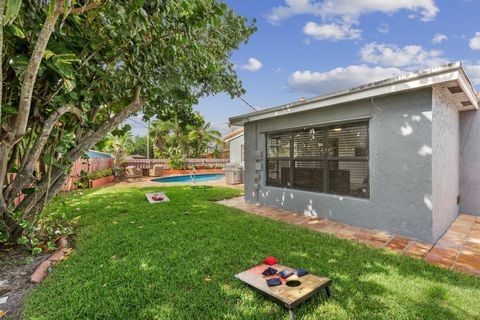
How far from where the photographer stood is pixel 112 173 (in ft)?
50.8

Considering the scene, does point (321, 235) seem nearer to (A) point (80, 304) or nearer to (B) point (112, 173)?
(A) point (80, 304)

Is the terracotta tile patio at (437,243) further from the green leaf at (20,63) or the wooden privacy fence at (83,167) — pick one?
the wooden privacy fence at (83,167)

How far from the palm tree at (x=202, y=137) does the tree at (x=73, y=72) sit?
57.6ft

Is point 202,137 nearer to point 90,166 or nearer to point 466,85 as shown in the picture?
point 90,166

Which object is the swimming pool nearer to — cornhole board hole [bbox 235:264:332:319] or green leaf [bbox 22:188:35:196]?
green leaf [bbox 22:188:35:196]

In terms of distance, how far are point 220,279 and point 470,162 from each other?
784 cm

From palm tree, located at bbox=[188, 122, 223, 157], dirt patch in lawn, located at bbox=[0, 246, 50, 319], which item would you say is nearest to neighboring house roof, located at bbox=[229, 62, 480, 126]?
dirt patch in lawn, located at bbox=[0, 246, 50, 319]

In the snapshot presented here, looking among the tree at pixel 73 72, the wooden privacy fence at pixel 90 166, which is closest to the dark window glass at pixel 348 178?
the tree at pixel 73 72

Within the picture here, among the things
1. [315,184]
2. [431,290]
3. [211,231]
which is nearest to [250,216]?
[211,231]

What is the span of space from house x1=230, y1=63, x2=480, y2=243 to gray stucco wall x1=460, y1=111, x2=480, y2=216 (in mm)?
20

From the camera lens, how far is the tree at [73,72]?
116 inches

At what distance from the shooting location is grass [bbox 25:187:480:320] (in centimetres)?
238

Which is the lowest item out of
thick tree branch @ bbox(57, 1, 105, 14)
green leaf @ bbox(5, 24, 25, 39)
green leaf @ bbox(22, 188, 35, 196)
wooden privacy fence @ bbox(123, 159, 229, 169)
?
green leaf @ bbox(22, 188, 35, 196)

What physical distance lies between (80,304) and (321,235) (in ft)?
13.6
